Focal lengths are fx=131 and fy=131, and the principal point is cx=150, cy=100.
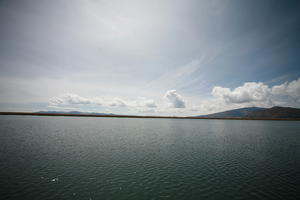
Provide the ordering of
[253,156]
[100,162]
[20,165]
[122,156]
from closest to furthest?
[20,165] → [100,162] → [122,156] → [253,156]

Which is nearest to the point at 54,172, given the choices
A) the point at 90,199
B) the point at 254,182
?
the point at 90,199

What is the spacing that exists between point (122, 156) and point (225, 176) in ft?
61.4

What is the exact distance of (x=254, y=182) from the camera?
711 inches

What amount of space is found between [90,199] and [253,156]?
34.0m

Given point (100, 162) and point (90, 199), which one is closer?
point (90, 199)

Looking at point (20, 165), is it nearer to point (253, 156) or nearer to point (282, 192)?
point (282, 192)

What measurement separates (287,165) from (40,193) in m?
39.3

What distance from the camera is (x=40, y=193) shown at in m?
14.1

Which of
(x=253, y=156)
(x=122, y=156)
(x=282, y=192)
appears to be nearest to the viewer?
(x=282, y=192)

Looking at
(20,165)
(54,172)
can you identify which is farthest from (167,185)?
(20,165)

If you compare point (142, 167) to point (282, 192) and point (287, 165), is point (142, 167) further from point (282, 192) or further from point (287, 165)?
point (287, 165)

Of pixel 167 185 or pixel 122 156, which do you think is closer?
pixel 167 185

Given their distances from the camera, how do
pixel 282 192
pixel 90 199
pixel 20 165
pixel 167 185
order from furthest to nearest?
pixel 20 165, pixel 167 185, pixel 282 192, pixel 90 199

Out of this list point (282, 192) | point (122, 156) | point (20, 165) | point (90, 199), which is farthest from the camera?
point (122, 156)
